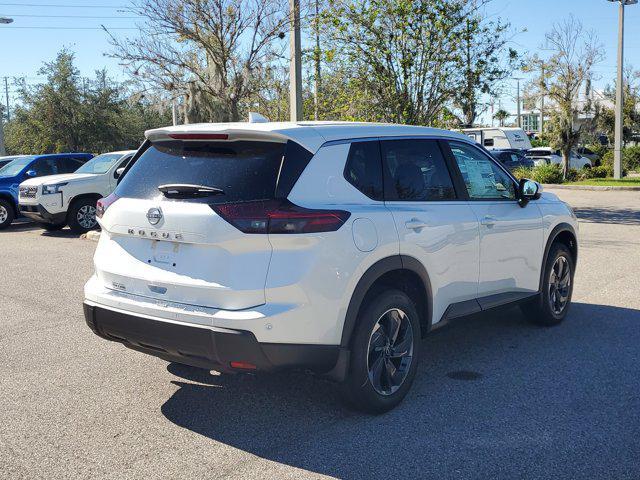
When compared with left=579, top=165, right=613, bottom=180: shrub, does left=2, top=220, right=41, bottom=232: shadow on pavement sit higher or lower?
lower

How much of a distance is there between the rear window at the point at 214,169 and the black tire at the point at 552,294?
3.30m

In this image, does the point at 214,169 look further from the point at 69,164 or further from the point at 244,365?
the point at 69,164

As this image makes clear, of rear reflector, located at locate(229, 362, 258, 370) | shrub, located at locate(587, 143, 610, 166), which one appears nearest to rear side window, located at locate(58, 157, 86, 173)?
rear reflector, located at locate(229, 362, 258, 370)

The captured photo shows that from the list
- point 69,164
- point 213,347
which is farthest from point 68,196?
point 213,347

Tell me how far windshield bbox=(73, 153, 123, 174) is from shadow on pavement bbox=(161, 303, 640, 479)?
36.9 ft

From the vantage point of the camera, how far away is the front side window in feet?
18.3

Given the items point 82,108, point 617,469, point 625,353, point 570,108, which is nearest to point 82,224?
point 625,353

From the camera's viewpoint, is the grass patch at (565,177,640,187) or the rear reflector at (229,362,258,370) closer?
the rear reflector at (229,362,258,370)

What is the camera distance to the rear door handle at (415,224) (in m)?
4.66

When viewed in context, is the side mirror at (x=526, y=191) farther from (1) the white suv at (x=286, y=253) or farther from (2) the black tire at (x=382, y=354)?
(2) the black tire at (x=382, y=354)

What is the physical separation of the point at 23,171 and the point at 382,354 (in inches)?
591

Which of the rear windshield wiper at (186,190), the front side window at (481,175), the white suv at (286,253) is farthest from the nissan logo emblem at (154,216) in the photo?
the front side window at (481,175)

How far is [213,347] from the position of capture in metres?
3.90

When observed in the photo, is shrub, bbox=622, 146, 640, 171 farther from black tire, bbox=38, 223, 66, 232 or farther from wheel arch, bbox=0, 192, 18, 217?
wheel arch, bbox=0, 192, 18, 217
